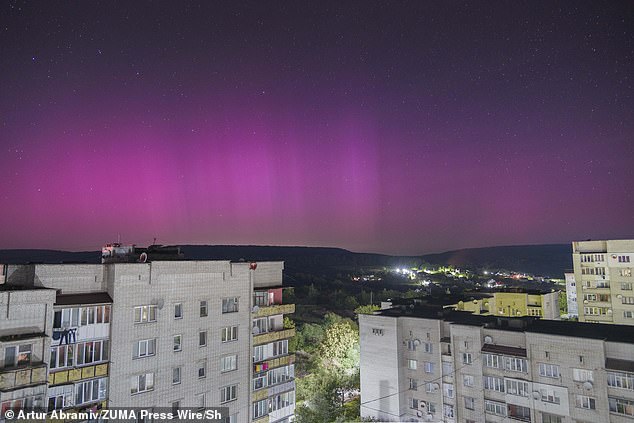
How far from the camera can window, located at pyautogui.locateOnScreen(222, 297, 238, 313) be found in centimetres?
2802

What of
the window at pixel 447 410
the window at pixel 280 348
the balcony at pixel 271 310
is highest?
the balcony at pixel 271 310

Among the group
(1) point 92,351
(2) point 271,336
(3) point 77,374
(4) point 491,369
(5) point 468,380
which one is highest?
(1) point 92,351

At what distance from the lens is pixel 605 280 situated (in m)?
56.4

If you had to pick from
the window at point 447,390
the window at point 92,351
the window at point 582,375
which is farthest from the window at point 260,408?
the window at point 582,375

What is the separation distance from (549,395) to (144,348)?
31125 millimetres

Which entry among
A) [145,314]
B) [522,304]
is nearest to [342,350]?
[522,304]

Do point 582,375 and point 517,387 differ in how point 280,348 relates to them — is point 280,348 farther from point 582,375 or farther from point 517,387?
point 582,375

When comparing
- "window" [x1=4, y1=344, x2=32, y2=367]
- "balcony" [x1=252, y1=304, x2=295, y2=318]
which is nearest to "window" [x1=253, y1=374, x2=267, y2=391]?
"balcony" [x1=252, y1=304, x2=295, y2=318]

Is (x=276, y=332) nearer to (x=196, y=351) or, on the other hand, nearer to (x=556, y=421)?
(x=196, y=351)

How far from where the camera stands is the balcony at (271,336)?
98.7 ft

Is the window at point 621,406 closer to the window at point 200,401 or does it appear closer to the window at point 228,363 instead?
the window at point 228,363

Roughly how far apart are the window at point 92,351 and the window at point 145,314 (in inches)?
79.0

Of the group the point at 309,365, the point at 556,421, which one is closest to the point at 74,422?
the point at 556,421

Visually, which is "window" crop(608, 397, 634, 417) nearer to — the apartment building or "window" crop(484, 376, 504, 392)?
"window" crop(484, 376, 504, 392)
